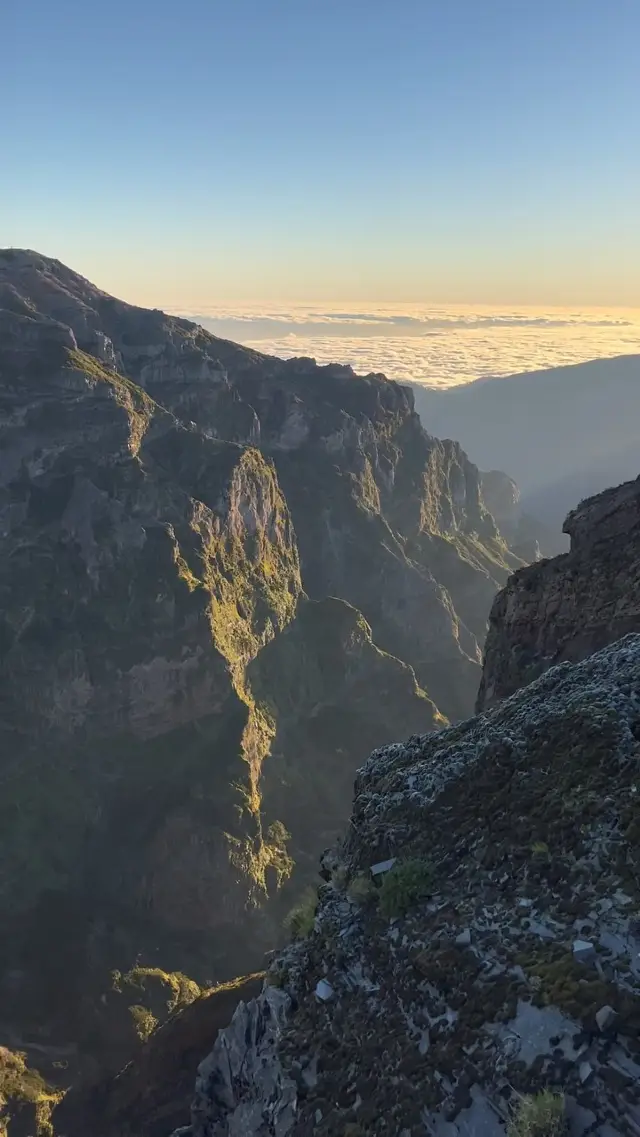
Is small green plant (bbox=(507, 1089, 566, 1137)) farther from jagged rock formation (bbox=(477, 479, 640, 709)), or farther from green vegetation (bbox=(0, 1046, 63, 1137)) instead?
green vegetation (bbox=(0, 1046, 63, 1137))

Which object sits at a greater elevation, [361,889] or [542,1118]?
[542,1118]

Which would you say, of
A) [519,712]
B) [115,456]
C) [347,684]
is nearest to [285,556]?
[347,684]

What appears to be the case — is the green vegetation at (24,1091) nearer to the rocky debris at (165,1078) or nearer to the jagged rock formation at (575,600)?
the rocky debris at (165,1078)

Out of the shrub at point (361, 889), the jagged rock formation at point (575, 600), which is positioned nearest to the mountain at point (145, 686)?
the jagged rock formation at point (575, 600)

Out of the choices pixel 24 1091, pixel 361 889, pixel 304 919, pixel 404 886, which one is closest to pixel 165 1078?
pixel 24 1091

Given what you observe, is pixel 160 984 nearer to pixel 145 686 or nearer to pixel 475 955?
pixel 145 686

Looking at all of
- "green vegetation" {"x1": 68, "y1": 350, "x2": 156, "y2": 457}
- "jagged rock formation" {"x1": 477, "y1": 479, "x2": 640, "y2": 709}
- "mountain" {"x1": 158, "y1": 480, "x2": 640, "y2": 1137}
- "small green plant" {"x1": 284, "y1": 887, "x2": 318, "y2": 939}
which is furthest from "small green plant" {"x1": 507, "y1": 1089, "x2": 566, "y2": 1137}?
"green vegetation" {"x1": 68, "y1": 350, "x2": 156, "y2": 457}

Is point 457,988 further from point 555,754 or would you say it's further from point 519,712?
point 519,712
